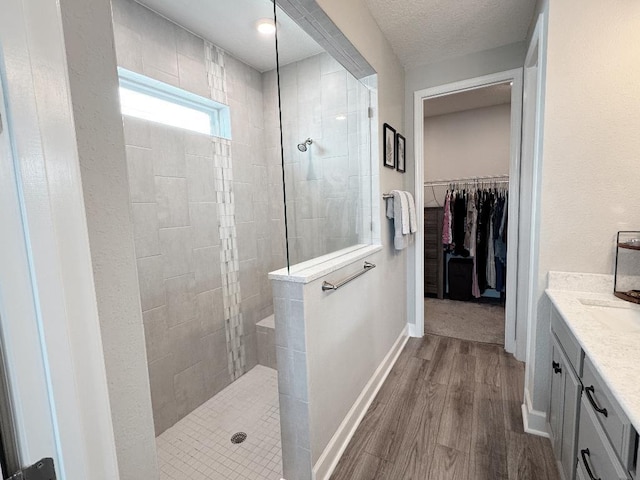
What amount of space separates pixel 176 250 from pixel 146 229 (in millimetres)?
243

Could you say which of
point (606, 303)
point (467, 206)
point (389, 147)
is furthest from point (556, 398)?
point (467, 206)

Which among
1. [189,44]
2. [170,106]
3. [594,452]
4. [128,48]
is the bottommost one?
[594,452]

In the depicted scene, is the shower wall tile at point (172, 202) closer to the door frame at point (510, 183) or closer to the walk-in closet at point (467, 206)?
the door frame at point (510, 183)

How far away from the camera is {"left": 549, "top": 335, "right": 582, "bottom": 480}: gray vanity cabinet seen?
1.16 metres

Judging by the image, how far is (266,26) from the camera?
6.71 ft

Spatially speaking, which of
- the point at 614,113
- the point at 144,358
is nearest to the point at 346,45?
the point at 614,113

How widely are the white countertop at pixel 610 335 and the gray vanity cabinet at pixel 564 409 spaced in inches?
7.1

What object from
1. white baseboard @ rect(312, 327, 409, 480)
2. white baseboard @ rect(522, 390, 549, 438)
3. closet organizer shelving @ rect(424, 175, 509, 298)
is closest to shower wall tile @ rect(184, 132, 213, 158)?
white baseboard @ rect(312, 327, 409, 480)

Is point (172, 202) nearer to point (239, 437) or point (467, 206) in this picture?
point (239, 437)

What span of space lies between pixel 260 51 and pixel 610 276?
8.65ft

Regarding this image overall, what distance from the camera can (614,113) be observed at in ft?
4.76

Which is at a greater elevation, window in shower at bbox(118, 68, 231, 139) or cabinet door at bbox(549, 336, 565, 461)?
window in shower at bbox(118, 68, 231, 139)

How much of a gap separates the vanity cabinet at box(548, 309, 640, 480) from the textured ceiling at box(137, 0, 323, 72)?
6.46 feet

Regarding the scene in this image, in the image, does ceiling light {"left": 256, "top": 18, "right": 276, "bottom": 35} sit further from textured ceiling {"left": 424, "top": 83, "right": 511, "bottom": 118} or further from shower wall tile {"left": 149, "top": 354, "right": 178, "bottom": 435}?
shower wall tile {"left": 149, "top": 354, "right": 178, "bottom": 435}
